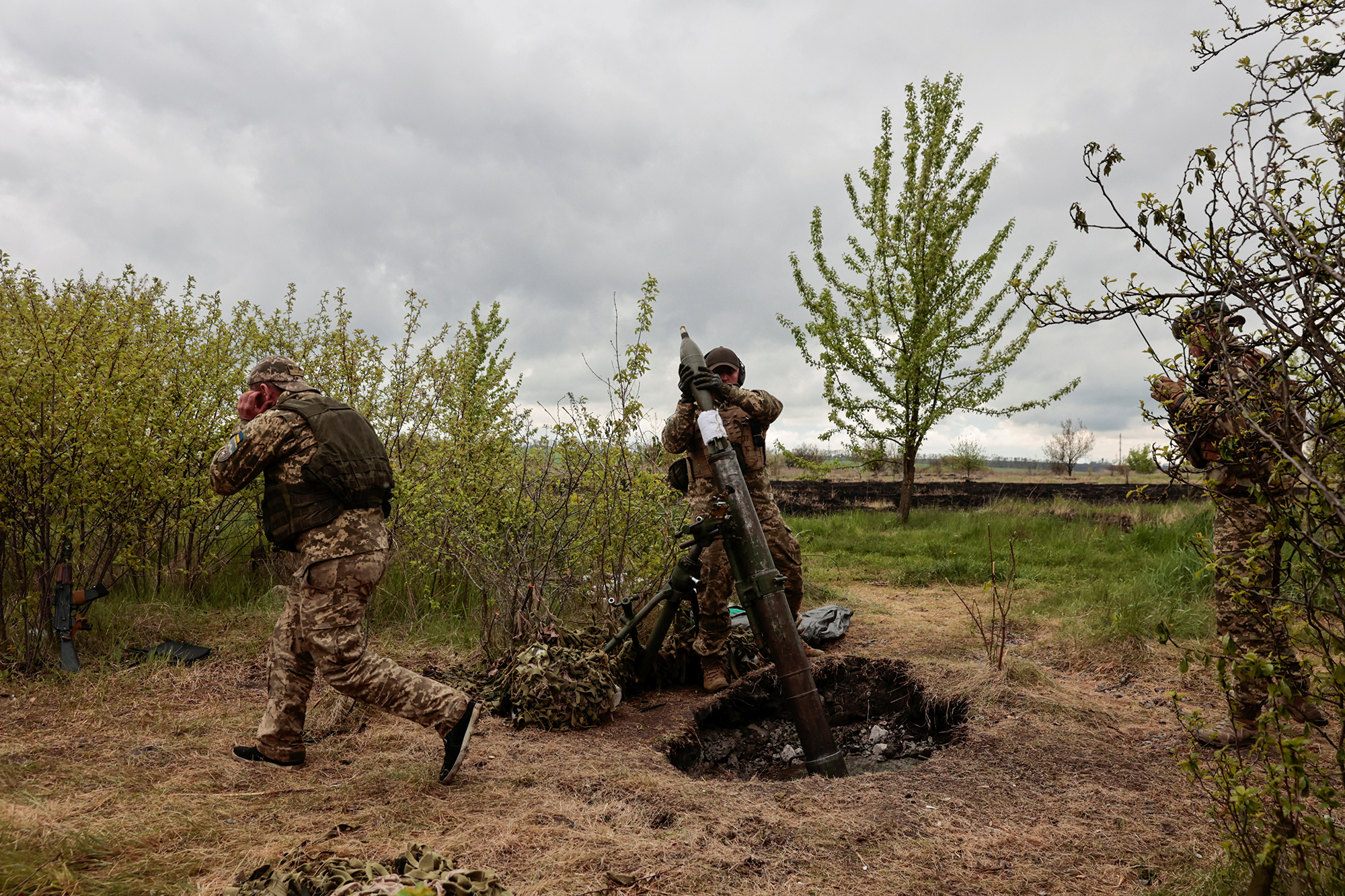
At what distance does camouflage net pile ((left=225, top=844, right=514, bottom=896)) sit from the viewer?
73.8 inches

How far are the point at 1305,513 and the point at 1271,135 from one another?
1049 mm

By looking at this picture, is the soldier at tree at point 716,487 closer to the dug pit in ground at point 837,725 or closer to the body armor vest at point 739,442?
the body armor vest at point 739,442

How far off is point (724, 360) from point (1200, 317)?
3.23 m

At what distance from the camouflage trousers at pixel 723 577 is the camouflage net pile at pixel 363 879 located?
2.74 meters

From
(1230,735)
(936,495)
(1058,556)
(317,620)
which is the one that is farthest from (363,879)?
(936,495)

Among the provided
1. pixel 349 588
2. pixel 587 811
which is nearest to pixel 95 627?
pixel 349 588

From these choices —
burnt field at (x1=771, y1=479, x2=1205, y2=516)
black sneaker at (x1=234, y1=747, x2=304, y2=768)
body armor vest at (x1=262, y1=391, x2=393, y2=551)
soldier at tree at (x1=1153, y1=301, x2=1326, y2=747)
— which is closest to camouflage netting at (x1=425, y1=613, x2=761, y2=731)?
black sneaker at (x1=234, y1=747, x2=304, y2=768)

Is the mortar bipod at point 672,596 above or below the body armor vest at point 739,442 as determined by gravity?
below

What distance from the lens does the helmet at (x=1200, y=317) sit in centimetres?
192

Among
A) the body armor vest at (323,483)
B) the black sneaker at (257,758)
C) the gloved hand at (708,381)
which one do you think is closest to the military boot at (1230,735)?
the gloved hand at (708,381)

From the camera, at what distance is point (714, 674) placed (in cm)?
486

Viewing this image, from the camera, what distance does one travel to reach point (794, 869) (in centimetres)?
250

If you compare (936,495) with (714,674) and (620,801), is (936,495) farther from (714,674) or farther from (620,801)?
(620,801)

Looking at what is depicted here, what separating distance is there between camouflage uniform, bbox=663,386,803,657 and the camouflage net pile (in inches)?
109
